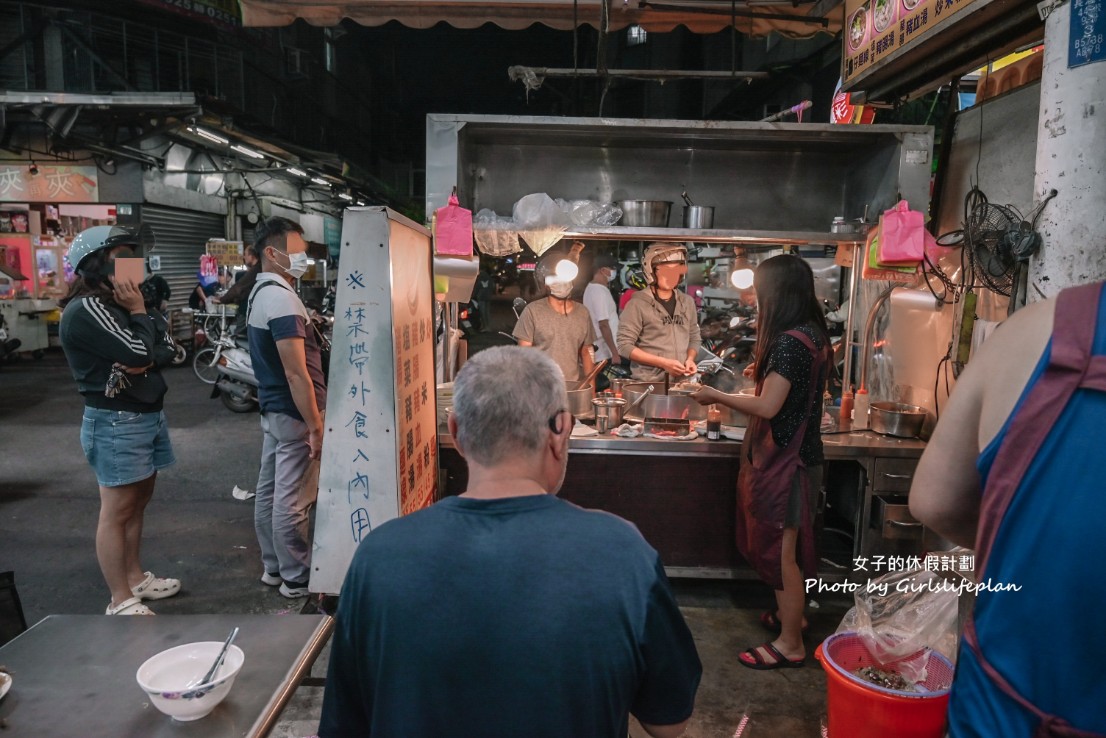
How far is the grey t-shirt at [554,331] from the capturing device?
5.55 meters

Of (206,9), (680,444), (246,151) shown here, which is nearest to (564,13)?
(680,444)

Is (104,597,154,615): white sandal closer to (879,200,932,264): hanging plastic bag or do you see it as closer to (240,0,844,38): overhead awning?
(240,0,844,38): overhead awning

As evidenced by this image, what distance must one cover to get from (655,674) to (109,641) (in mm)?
1675

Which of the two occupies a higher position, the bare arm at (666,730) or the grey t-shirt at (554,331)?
the grey t-shirt at (554,331)

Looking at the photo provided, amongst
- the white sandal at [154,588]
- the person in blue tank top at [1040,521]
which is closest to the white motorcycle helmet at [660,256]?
the person in blue tank top at [1040,521]

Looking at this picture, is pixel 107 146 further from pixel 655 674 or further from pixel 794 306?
pixel 655 674

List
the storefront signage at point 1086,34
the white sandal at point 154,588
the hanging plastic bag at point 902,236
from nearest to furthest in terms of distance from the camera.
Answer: the storefront signage at point 1086,34, the hanging plastic bag at point 902,236, the white sandal at point 154,588

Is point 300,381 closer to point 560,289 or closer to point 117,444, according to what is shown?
point 117,444

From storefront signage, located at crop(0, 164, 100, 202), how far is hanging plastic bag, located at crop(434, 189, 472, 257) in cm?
1352

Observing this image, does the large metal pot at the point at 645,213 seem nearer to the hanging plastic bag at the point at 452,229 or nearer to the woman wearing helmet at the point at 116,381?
the hanging plastic bag at the point at 452,229

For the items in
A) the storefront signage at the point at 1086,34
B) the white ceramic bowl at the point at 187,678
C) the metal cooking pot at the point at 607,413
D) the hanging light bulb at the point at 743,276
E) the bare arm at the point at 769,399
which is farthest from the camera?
the hanging light bulb at the point at 743,276

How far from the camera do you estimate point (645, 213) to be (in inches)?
193

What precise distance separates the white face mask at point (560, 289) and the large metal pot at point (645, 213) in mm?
775

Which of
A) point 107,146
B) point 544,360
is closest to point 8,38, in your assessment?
point 107,146
